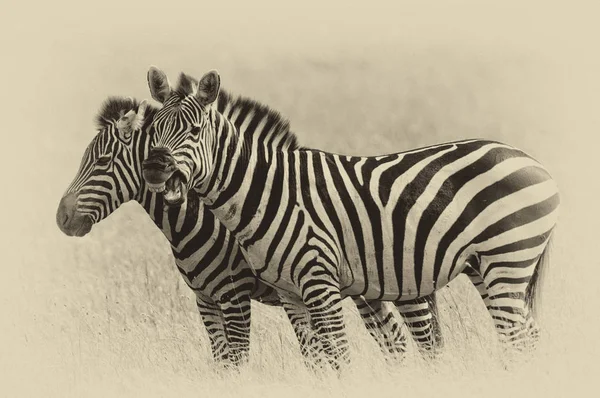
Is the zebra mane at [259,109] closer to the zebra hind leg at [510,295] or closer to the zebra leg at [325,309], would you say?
the zebra leg at [325,309]

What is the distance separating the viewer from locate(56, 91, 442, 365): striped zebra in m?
10.3

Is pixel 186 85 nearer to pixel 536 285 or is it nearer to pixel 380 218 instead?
pixel 380 218

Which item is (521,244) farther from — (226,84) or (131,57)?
(131,57)

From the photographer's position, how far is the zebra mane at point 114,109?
10.6m

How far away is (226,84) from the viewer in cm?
2534

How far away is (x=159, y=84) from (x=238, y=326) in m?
2.64

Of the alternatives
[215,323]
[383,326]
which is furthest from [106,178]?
[383,326]

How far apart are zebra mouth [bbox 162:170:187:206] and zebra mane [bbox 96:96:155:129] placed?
1.63 meters

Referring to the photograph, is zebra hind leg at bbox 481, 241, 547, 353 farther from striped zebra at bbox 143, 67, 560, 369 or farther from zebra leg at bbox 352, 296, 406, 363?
zebra leg at bbox 352, 296, 406, 363

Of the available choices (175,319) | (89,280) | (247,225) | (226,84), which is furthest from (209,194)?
(226,84)

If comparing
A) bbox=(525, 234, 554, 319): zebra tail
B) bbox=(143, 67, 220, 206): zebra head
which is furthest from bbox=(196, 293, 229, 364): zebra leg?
bbox=(525, 234, 554, 319): zebra tail

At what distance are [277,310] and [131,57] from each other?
13.9 metres

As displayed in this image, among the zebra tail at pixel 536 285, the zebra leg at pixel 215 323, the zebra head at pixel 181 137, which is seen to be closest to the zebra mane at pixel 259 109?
the zebra head at pixel 181 137

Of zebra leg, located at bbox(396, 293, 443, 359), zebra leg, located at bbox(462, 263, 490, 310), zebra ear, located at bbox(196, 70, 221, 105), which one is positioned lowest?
zebra leg, located at bbox(396, 293, 443, 359)
